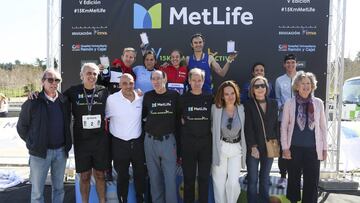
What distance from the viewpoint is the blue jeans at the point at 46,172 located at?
344 cm

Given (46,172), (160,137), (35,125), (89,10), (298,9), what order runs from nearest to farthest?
(35,125), (46,172), (160,137), (298,9), (89,10)

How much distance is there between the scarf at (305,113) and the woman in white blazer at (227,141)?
577mm

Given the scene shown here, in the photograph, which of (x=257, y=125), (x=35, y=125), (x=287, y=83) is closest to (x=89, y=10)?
(x=35, y=125)

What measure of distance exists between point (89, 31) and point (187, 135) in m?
2.61

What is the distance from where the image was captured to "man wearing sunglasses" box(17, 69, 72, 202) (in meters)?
3.38

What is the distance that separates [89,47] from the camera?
5.34 meters

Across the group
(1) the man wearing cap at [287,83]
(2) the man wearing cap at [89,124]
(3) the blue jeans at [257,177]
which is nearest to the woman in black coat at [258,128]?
(3) the blue jeans at [257,177]

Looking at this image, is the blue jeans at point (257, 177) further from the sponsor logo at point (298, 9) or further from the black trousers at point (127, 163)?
the sponsor logo at point (298, 9)

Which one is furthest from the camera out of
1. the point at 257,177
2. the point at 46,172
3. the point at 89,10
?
the point at 89,10

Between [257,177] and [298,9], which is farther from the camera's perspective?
[298,9]

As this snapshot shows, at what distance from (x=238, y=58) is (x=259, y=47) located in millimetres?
340

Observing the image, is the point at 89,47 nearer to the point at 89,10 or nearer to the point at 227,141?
the point at 89,10

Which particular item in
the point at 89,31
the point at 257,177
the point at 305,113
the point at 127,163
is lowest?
the point at 257,177

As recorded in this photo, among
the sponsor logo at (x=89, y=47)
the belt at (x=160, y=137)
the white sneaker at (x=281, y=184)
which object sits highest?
the sponsor logo at (x=89, y=47)
